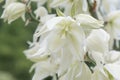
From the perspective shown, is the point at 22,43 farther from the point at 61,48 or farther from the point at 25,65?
the point at 61,48

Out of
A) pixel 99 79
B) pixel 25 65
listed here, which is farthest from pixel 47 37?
pixel 25 65

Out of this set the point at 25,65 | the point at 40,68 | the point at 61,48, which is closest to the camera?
the point at 61,48

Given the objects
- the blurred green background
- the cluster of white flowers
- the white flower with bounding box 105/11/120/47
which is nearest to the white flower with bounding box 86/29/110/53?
the cluster of white flowers

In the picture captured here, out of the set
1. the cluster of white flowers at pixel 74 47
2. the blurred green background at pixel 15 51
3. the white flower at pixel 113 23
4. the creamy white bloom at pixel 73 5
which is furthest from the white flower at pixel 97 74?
the blurred green background at pixel 15 51

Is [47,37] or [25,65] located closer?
[47,37]

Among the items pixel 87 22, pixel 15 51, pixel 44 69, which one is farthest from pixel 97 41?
pixel 15 51
